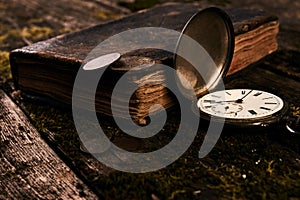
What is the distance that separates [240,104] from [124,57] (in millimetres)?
408

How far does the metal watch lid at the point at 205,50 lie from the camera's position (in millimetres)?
1565

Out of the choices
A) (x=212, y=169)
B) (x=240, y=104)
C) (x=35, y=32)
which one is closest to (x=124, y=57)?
(x=240, y=104)

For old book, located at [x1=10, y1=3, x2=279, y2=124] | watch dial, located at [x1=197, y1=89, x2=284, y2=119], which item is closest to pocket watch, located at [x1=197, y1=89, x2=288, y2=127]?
watch dial, located at [x1=197, y1=89, x2=284, y2=119]

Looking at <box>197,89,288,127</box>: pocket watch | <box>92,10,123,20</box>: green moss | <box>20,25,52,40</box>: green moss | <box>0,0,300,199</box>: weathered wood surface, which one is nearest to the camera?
<box>0,0,300,199</box>: weathered wood surface

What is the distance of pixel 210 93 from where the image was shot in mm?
1604

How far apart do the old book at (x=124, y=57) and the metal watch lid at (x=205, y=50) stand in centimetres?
6

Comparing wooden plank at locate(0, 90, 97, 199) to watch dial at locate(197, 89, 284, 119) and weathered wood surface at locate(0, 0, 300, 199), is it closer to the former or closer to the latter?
weathered wood surface at locate(0, 0, 300, 199)

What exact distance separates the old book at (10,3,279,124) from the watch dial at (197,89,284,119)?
147mm

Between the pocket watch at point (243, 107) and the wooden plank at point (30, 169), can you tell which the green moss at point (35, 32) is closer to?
the wooden plank at point (30, 169)

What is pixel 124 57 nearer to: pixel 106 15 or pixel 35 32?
pixel 35 32

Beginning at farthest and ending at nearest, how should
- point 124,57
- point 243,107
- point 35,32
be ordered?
point 35,32, point 124,57, point 243,107

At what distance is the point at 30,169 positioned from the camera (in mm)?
1326

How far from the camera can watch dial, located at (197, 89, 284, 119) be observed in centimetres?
145

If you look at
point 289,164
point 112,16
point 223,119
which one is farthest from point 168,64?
point 112,16
